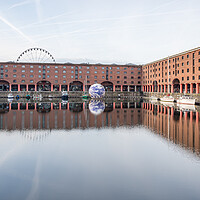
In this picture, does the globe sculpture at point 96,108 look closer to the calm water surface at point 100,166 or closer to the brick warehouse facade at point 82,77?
the calm water surface at point 100,166

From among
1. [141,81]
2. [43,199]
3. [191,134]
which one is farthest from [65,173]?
[141,81]

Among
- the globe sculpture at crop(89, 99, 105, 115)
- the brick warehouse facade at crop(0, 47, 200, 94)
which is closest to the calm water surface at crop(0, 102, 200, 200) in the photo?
the globe sculpture at crop(89, 99, 105, 115)

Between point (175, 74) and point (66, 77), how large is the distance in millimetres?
40544

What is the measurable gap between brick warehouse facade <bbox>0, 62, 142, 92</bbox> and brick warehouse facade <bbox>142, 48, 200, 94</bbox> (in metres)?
7.54

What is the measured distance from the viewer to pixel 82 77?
8319cm

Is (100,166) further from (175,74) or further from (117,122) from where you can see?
(175,74)

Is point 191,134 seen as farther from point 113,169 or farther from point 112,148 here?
point 113,169

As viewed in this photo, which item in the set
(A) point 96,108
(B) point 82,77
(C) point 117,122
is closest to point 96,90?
(B) point 82,77

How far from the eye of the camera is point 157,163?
24.8 feet

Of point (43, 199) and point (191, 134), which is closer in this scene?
point (43, 199)

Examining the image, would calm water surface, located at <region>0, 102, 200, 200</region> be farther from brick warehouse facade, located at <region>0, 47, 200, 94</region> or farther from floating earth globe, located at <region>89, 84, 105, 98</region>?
brick warehouse facade, located at <region>0, 47, 200, 94</region>

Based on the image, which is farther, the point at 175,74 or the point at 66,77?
the point at 66,77

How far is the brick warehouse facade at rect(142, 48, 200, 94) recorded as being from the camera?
185 feet

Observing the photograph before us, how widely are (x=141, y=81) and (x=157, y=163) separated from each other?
274 feet
